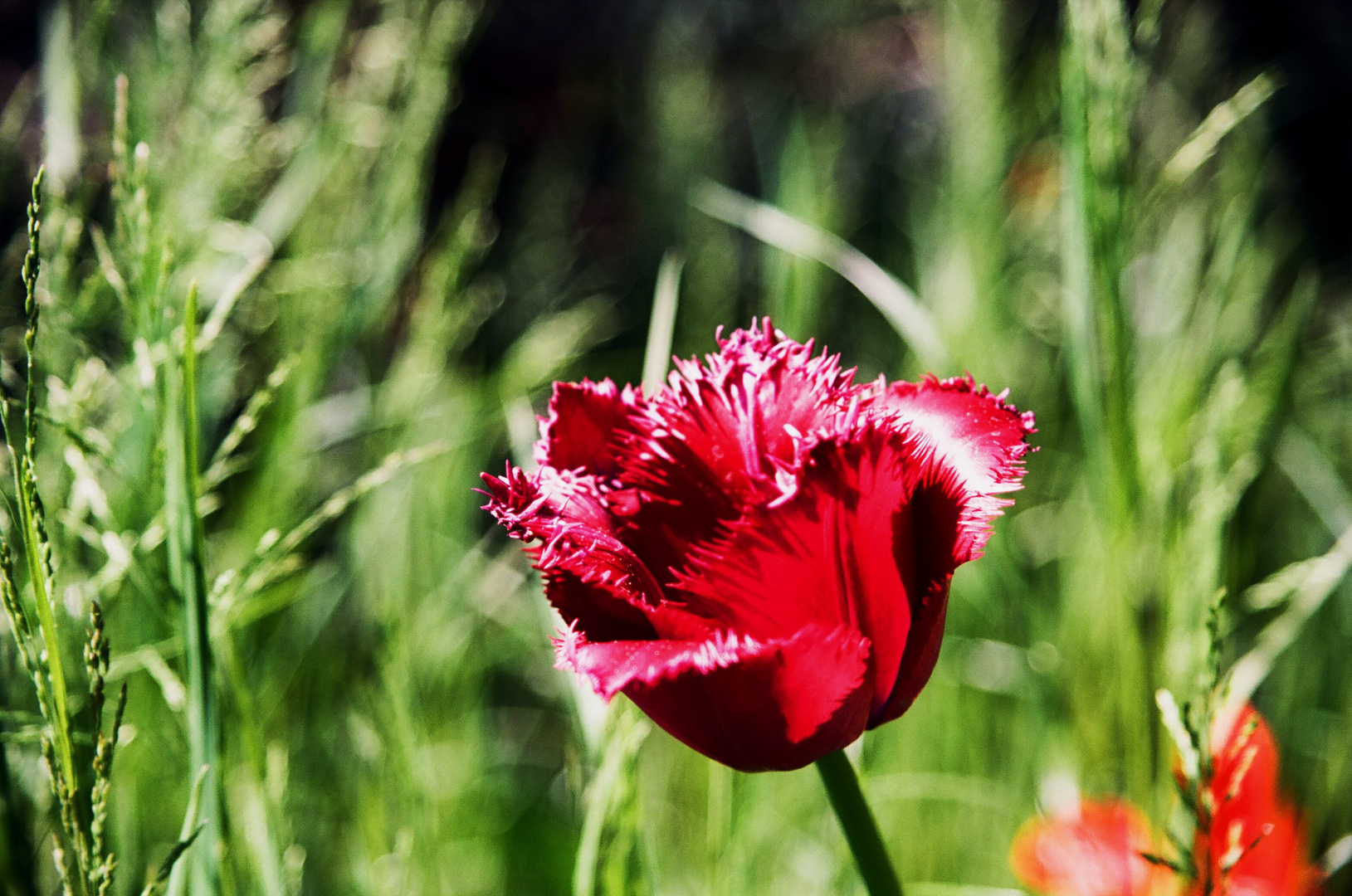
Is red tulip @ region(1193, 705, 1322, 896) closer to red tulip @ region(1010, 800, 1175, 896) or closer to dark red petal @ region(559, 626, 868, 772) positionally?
red tulip @ region(1010, 800, 1175, 896)

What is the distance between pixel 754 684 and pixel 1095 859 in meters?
0.32

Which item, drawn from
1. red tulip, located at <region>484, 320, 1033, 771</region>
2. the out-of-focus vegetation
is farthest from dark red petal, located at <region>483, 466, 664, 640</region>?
the out-of-focus vegetation

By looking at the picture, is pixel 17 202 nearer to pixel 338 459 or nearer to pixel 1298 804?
pixel 338 459

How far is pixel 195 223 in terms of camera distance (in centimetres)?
62

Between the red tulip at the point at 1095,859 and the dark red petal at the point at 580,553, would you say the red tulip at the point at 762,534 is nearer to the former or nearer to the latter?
the dark red petal at the point at 580,553

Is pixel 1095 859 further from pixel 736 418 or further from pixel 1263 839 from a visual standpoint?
pixel 736 418

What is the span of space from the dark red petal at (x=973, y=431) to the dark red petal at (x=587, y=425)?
71 millimetres

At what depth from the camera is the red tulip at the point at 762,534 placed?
0.23m

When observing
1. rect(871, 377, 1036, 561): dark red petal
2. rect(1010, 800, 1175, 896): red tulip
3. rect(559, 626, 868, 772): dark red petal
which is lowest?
rect(1010, 800, 1175, 896): red tulip

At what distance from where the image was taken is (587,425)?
29cm

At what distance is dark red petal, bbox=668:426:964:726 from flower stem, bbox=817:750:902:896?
0.7 inches

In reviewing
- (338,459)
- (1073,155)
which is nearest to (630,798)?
(1073,155)

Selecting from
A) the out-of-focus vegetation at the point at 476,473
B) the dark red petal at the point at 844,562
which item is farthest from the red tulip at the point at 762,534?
the out-of-focus vegetation at the point at 476,473

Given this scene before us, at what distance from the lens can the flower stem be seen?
0.25 m
